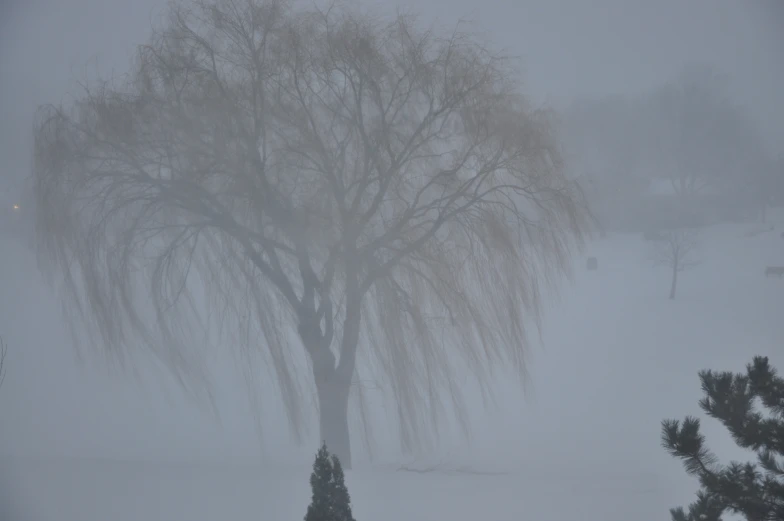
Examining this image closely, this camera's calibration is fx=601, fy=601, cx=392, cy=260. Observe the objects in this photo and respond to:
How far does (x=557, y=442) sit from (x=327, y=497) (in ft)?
22.1

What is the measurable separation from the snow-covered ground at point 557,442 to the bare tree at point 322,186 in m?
1.39

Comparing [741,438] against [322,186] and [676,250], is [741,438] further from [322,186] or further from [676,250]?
[676,250]

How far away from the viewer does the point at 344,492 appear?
3416 millimetres

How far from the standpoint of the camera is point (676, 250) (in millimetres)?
15477

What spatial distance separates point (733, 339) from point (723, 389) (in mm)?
9260

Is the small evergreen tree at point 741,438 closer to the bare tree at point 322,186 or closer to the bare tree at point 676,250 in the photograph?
the bare tree at point 322,186

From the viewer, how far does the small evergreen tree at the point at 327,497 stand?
331 centimetres

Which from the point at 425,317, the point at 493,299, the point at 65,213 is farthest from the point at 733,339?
the point at 65,213

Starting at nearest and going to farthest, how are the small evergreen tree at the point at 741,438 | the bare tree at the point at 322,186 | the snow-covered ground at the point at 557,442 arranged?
the small evergreen tree at the point at 741,438
the snow-covered ground at the point at 557,442
the bare tree at the point at 322,186

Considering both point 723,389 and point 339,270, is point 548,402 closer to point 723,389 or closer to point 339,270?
point 339,270

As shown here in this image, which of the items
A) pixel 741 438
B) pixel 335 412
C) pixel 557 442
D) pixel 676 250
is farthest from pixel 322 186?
pixel 676 250

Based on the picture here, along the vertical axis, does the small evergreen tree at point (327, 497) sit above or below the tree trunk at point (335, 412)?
below

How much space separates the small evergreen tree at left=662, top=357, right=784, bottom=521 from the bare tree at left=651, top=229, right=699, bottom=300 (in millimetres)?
12910

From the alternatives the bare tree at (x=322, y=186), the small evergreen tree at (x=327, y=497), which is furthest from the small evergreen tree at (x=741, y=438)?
the bare tree at (x=322, y=186)
